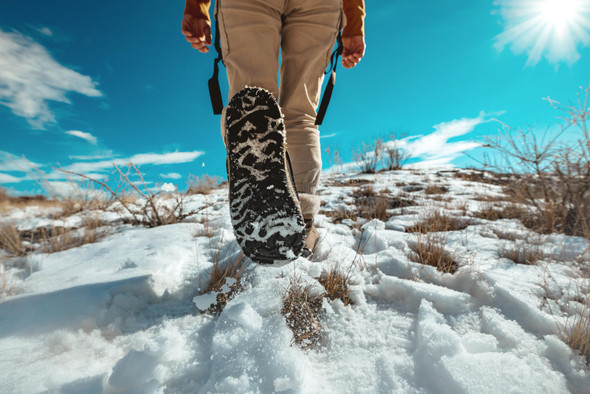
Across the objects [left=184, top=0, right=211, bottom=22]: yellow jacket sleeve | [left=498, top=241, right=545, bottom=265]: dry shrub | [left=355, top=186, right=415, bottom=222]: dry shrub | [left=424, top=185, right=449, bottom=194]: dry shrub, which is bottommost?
[left=498, top=241, right=545, bottom=265]: dry shrub

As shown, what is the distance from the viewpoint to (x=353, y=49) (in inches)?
Answer: 50.3

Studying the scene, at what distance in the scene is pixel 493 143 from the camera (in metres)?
2.13

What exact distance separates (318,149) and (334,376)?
793mm

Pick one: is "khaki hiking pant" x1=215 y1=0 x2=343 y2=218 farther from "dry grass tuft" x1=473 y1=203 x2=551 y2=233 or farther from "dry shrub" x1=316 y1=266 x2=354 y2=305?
"dry grass tuft" x1=473 y1=203 x2=551 y2=233

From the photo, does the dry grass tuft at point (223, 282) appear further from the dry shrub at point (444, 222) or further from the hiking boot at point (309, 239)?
the dry shrub at point (444, 222)

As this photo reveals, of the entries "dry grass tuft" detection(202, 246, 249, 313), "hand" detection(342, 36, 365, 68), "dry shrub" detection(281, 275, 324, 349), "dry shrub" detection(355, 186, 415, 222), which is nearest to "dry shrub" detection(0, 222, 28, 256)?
"dry grass tuft" detection(202, 246, 249, 313)

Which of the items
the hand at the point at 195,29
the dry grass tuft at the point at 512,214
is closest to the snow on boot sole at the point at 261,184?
the hand at the point at 195,29

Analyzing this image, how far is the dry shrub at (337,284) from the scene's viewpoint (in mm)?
921

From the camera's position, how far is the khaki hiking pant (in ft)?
3.19

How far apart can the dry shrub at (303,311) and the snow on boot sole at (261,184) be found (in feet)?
0.43

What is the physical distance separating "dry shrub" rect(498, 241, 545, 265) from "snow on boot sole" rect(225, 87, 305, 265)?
4.03 ft

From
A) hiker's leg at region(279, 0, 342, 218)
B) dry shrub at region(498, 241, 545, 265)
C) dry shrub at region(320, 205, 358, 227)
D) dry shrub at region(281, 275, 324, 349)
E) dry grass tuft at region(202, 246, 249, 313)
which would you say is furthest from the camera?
dry shrub at region(320, 205, 358, 227)

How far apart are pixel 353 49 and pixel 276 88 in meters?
0.53

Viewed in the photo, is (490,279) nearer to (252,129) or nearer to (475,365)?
(475,365)
